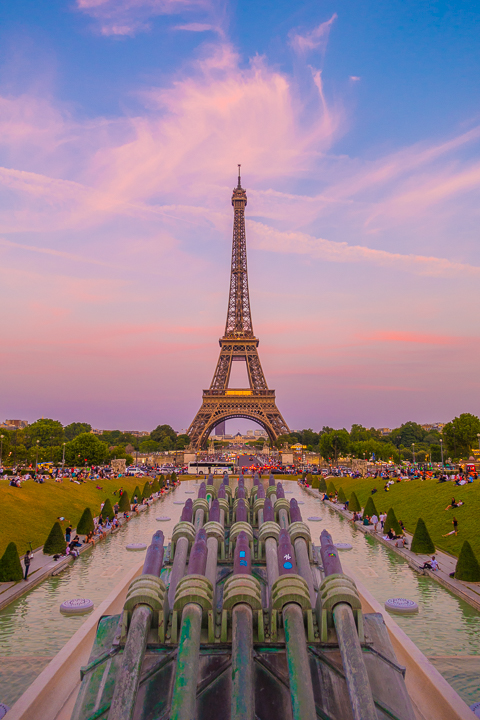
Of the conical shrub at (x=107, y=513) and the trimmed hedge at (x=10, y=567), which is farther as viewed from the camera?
the conical shrub at (x=107, y=513)

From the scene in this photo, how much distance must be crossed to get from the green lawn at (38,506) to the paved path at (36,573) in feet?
6.68

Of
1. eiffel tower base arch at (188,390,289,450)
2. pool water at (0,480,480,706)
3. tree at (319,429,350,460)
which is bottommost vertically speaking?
pool water at (0,480,480,706)

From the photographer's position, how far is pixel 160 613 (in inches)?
352

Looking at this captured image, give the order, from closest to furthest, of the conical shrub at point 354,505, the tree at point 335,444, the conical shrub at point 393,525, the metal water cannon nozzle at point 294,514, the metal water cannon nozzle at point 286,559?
the metal water cannon nozzle at point 286,559
the metal water cannon nozzle at point 294,514
the conical shrub at point 393,525
the conical shrub at point 354,505
the tree at point 335,444

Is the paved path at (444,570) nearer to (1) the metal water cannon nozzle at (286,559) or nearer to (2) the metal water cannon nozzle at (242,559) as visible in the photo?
(1) the metal water cannon nozzle at (286,559)

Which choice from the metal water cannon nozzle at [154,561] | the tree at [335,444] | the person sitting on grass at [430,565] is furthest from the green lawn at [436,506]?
the tree at [335,444]

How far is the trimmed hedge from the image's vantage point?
70.0ft

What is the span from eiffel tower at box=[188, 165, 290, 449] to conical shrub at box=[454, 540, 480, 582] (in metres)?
83.6

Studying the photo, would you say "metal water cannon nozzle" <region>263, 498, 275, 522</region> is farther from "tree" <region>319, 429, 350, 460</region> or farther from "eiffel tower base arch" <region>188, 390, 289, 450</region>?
"eiffel tower base arch" <region>188, 390, 289, 450</region>

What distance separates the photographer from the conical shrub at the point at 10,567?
840 inches

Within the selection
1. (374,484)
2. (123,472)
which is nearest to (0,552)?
(374,484)

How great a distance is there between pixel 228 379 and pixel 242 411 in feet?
32.0

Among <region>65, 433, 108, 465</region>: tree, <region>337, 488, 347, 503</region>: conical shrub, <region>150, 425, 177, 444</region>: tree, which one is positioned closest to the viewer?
<region>337, 488, 347, 503</region>: conical shrub

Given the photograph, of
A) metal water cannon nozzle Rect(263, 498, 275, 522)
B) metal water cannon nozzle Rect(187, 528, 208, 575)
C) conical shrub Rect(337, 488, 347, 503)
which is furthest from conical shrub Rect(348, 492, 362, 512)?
metal water cannon nozzle Rect(187, 528, 208, 575)
